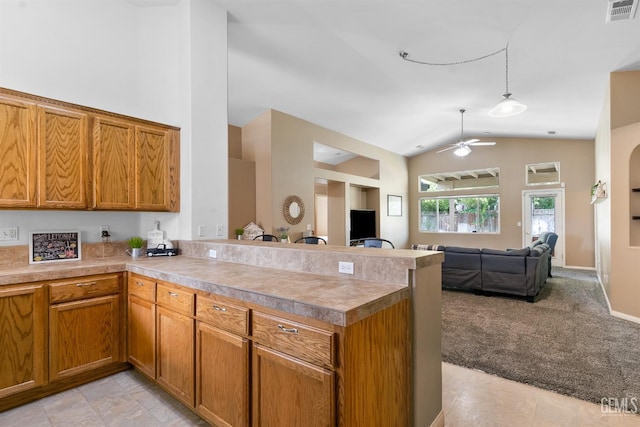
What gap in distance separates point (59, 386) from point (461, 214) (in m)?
9.62

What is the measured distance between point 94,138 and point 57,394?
2.04 metres

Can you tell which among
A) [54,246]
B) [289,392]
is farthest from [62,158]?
[289,392]

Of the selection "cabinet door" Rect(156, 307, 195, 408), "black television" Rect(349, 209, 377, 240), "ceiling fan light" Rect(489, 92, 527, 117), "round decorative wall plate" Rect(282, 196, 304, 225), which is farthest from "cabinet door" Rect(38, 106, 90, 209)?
"black television" Rect(349, 209, 377, 240)

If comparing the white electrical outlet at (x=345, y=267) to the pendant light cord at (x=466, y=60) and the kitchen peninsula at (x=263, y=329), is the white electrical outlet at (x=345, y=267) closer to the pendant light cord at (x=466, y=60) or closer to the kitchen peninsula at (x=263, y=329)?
the kitchen peninsula at (x=263, y=329)

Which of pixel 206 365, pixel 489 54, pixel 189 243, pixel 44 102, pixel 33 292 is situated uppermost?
pixel 489 54

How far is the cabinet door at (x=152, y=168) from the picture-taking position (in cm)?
297

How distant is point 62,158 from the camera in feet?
8.36

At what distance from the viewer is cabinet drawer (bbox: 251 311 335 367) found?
1.30 meters

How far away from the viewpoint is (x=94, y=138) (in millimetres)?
2697

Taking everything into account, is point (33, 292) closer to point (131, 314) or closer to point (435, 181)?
point (131, 314)

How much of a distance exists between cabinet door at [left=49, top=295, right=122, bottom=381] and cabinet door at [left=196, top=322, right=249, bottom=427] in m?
1.15

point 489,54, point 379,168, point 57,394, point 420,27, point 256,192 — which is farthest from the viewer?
point 379,168

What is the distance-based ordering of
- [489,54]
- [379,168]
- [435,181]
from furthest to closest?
1. [435,181]
2. [379,168]
3. [489,54]

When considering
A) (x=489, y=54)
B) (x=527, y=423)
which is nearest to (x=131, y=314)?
(x=527, y=423)
